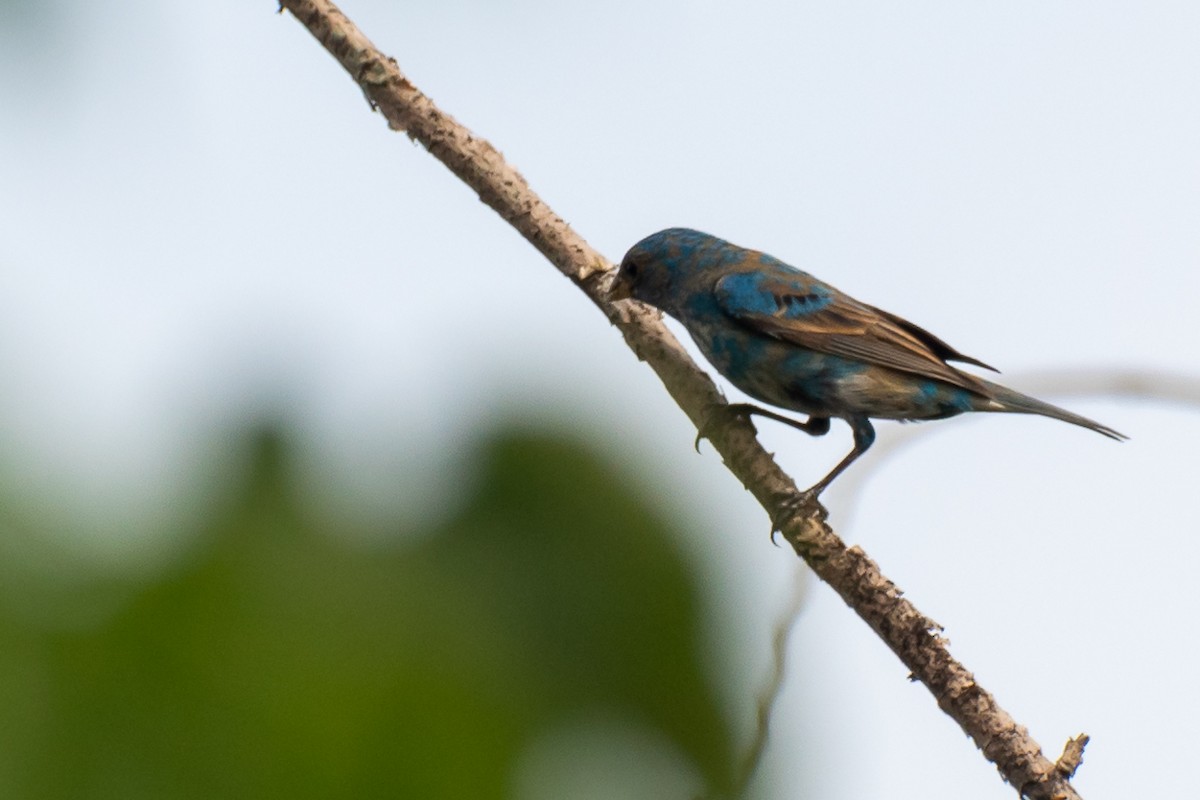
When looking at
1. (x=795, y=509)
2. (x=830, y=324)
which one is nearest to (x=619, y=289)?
(x=830, y=324)

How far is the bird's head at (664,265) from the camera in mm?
5855

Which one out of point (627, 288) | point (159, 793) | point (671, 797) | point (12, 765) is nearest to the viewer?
point (12, 765)

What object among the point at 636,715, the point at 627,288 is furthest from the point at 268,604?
the point at 627,288

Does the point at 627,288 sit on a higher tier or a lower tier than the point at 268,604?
higher

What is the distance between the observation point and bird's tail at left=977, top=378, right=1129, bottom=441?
16.6 feet

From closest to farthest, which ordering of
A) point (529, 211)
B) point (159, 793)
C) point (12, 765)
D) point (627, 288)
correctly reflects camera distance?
point (12, 765) < point (159, 793) < point (529, 211) < point (627, 288)

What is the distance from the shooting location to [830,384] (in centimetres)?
560

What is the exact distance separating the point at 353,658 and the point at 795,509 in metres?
1.40

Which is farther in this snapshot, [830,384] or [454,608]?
[830,384]

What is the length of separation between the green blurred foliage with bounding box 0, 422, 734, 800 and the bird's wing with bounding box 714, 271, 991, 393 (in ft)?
6.22

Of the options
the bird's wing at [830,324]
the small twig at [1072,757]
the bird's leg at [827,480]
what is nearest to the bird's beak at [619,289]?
the bird's wing at [830,324]

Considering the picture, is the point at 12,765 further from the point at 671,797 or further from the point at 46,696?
the point at 671,797

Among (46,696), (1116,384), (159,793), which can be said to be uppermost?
(1116,384)

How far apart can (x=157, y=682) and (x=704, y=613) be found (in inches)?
58.2
